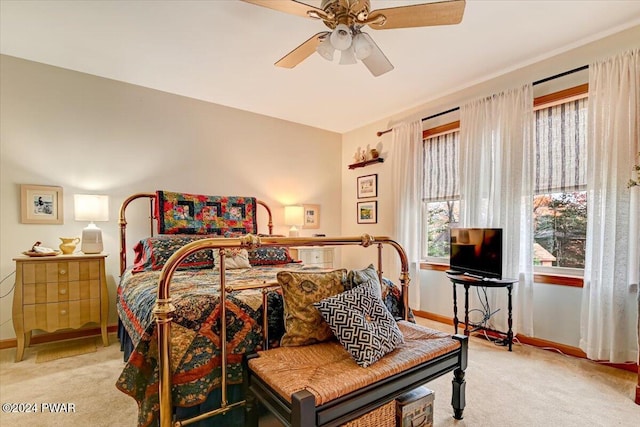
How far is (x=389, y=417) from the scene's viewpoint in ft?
4.98

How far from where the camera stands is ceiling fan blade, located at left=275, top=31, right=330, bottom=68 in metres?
2.06

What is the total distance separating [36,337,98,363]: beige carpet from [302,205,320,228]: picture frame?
2832 millimetres

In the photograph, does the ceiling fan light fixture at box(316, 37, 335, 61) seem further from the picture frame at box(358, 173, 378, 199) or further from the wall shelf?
the picture frame at box(358, 173, 378, 199)

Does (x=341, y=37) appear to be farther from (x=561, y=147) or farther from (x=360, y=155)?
(x=360, y=155)

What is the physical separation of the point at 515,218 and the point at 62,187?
4.49 metres

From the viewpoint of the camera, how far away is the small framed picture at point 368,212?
4.61 m

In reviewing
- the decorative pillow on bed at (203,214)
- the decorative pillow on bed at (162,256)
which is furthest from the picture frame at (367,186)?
the decorative pillow on bed at (162,256)

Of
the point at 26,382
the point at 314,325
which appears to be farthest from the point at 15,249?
the point at 314,325

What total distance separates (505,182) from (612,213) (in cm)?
84

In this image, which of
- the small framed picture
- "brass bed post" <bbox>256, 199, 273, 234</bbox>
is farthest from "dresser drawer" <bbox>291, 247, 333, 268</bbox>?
the small framed picture

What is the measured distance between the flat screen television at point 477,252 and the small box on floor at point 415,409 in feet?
5.50

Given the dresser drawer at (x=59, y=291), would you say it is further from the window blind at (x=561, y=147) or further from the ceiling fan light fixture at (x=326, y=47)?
the window blind at (x=561, y=147)

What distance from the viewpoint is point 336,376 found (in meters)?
1.30

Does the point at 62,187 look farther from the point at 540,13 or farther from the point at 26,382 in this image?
the point at 540,13
